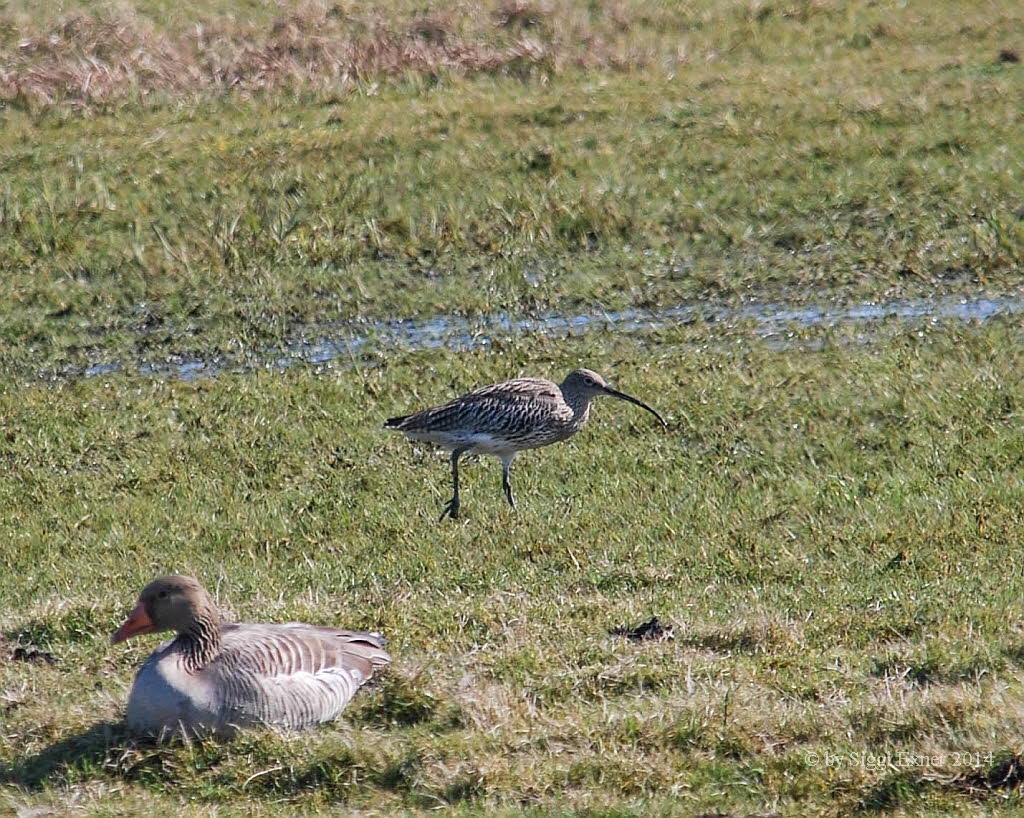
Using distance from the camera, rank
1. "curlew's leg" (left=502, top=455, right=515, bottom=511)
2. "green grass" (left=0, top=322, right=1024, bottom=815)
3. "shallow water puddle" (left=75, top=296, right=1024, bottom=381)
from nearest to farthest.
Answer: "green grass" (left=0, top=322, right=1024, bottom=815) < "curlew's leg" (left=502, top=455, right=515, bottom=511) < "shallow water puddle" (left=75, top=296, right=1024, bottom=381)

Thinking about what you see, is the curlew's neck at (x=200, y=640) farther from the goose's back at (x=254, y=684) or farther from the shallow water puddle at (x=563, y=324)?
the shallow water puddle at (x=563, y=324)

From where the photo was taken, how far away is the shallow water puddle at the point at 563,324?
585 inches

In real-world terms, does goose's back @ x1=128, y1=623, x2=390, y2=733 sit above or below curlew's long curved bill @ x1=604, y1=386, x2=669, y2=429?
above

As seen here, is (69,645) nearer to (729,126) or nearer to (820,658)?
(820,658)

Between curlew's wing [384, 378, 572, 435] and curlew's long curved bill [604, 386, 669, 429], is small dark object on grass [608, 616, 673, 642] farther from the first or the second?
curlew's long curved bill [604, 386, 669, 429]

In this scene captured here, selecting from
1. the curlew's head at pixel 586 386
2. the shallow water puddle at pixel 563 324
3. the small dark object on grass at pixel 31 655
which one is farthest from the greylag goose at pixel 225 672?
the shallow water puddle at pixel 563 324

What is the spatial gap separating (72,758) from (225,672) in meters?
0.74

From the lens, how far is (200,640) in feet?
26.0

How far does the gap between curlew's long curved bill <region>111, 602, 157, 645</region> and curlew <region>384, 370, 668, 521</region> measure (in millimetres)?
3833

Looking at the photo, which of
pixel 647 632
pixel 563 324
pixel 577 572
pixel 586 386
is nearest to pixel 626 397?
pixel 586 386

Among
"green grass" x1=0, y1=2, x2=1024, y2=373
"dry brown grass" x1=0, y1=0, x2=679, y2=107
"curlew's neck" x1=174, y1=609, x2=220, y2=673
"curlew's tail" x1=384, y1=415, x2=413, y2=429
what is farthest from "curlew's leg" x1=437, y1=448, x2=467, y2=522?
"dry brown grass" x1=0, y1=0, x2=679, y2=107

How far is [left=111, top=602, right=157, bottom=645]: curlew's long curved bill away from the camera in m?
7.94

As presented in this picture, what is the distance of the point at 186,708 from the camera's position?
750 cm

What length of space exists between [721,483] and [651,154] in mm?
7663
